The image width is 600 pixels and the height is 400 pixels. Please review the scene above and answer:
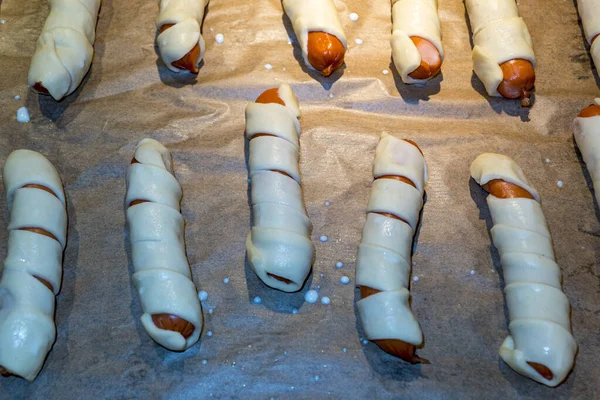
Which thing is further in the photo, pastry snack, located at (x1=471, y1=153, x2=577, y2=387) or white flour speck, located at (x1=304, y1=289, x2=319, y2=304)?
white flour speck, located at (x1=304, y1=289, x2=319, y2=304)

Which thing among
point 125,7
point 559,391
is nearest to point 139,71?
point 125,7

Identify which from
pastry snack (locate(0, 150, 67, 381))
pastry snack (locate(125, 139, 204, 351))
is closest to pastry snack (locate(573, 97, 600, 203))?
pastry snack (locate(125, 139, 204, 351))

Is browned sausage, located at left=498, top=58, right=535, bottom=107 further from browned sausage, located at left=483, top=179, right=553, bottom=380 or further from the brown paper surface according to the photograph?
browned sausage, located at left=483, top=179, right=553, bottom=380

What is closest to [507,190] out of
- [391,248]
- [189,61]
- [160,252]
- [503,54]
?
[391,248]

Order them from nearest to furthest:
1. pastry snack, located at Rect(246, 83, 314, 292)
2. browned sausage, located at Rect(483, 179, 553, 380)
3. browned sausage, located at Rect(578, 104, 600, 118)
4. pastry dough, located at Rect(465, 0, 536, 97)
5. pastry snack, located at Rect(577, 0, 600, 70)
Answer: pastry snack, located at Rect(246, 83, 314, 292) → browned sausage, located at Rect(483, 179, 553, 380) → browned sausage, located at Rect(578, 104, 600, 118) → pastry dough, located at Rect(465, 0, 536, 97) → pastry snack, located at Rect(577, 0, 600, 70)

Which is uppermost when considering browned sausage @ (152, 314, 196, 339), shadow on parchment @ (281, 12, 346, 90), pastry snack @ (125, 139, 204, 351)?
shadow on parchment @ (281, 12, 346, 90)

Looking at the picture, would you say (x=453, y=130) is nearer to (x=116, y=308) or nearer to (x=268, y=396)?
(x=268, y=396)
